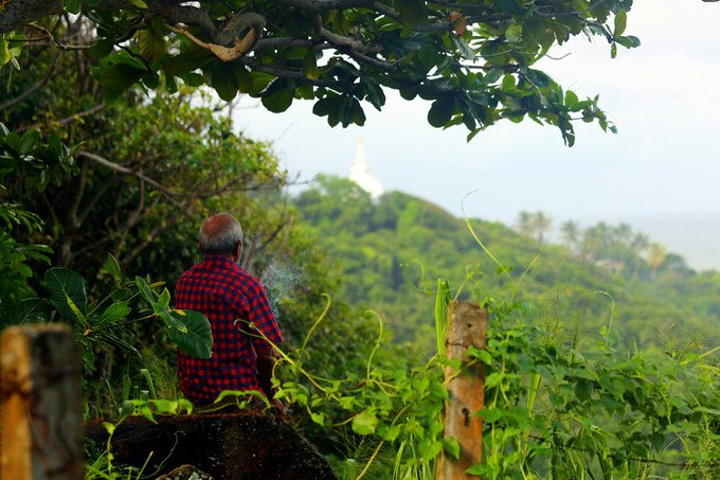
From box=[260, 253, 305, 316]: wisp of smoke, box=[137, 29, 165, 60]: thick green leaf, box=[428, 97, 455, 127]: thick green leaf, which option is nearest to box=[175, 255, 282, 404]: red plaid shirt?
box=[137, 29, 165, 60]: thick green leaf

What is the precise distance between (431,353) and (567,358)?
529 millimetres

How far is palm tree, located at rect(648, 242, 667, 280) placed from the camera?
6038 centimetres

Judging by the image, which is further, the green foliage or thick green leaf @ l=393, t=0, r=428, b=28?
thick green leaf @ l=393, t=0, r=428, b=28

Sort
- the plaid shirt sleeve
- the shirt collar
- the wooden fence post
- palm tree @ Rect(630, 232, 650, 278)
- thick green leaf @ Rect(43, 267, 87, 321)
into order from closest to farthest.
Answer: the wooden fence post, thick green leaf @ Rect(43, 267, 87, 321), the plaid shirt sleeve, the shirt collar, palm tree @ Rect(630, 232, 650, 278)

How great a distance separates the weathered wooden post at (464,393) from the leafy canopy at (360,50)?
1.78 meters

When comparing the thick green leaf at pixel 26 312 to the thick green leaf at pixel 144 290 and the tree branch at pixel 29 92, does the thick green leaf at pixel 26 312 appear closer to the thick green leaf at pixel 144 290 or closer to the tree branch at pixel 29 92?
the thick green leaf at pixel 144 290

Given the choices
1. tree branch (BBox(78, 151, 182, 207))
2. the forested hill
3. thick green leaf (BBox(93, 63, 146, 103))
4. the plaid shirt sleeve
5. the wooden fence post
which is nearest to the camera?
the wooden fence post

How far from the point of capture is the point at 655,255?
60.7 metres

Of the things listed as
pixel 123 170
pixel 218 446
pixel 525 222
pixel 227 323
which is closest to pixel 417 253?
pixel 525 222

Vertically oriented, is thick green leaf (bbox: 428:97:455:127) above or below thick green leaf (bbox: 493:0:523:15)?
below

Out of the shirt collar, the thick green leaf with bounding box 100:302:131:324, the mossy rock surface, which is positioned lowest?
the mossy rock surface

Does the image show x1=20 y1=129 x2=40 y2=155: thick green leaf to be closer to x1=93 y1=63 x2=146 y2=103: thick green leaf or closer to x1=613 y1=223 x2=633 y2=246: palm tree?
x1=93 y1=63 x2=146 y2=103: thick green leaf

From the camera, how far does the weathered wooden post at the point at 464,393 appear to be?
2.69m

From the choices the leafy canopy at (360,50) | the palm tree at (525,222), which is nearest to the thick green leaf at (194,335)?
the leafy canopy at (360,50)
